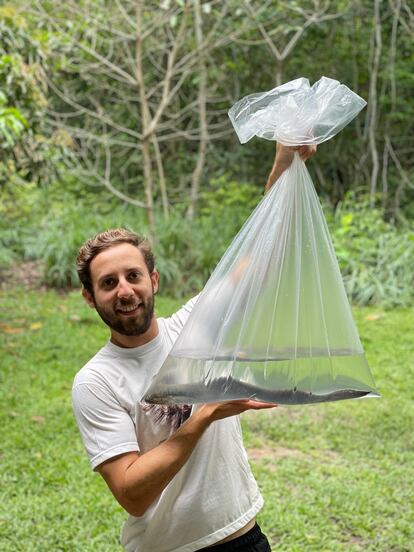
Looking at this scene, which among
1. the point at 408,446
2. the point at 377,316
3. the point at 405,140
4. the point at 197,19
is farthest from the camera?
the point at 405,140

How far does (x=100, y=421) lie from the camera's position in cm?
157

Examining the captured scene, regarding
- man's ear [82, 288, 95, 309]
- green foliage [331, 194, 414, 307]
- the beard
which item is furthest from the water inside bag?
green foliage [331, 194, 414, 307]

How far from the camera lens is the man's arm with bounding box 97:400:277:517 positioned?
1.45 meters

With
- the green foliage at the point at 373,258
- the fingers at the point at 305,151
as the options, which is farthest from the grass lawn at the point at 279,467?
the fingers at the point at 305,151

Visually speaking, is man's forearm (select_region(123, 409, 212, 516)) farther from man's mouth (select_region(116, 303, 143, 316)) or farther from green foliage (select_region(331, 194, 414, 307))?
green foliage (select_region(331, 194, 414, 307))

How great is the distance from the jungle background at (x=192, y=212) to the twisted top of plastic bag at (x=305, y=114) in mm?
2111

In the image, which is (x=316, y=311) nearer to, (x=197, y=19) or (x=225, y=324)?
(x=225, y=324)

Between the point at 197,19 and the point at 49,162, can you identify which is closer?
the point at 49,162

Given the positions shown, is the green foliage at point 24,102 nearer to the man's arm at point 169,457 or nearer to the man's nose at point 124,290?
the man's nose at point 124,290

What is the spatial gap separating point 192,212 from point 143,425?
790cm

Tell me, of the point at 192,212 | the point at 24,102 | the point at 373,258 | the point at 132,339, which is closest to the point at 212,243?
the point at 192,212

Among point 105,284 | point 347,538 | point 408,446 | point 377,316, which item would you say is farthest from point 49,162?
point 105,284

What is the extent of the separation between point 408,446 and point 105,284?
3.15m

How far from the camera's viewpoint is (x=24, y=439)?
4.36 metres
